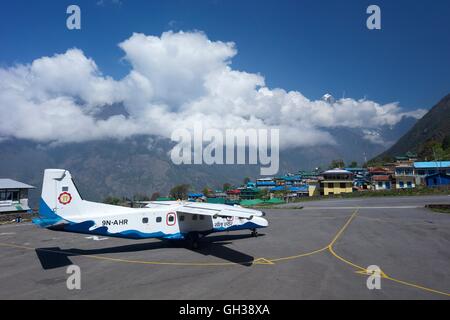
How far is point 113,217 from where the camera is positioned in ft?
67.2

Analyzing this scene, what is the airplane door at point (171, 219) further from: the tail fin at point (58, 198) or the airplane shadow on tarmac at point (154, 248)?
the tail fin at point (58, 198)

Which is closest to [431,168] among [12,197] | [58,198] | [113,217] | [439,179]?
[439,179]

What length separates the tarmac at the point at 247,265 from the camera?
1306 centimetres

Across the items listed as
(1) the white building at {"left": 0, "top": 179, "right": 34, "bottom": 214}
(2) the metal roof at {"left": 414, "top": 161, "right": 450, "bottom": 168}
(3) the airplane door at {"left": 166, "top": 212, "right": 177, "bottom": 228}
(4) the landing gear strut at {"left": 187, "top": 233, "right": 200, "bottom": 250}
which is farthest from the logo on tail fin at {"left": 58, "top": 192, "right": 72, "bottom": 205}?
(2) the metal roof at {"left": 414, "top": 161, "right": 450, "bottom": 168}

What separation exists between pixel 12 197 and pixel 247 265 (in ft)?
183

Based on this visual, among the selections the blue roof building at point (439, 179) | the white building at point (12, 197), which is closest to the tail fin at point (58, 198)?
the white building at point (12, 197)

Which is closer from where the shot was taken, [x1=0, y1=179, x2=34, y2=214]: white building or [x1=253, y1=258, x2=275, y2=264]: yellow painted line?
[x1=253, y1=258, x2=275, y2=264]: yellow painted line

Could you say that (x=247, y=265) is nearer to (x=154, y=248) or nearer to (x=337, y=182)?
(x=154, y=248)

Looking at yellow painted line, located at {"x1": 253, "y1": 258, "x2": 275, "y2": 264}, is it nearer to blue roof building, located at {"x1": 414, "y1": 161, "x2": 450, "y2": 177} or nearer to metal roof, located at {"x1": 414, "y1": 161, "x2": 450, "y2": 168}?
blue roof building, located at {"x1": 414, "y1": 161, "x2": 450, "y2": 177}

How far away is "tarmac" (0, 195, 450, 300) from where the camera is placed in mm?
13062

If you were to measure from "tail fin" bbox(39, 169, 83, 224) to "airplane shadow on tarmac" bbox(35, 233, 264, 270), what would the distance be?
9.29ft

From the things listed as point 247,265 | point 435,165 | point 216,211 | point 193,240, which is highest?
point 435,165
